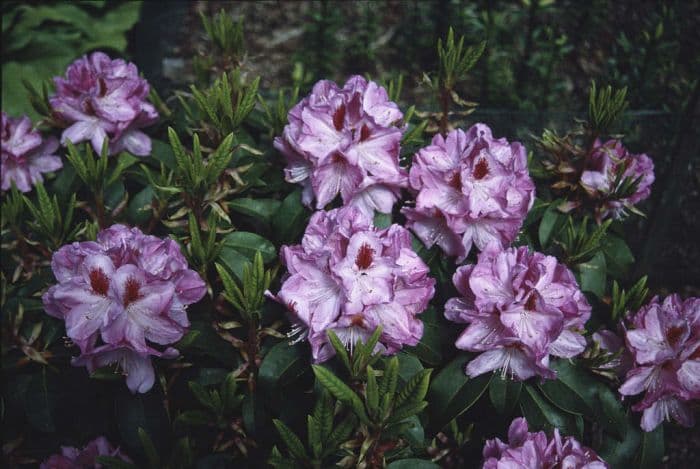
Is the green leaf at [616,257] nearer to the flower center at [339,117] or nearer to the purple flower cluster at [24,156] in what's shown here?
the flower center at [339,117]

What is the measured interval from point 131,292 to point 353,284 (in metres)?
0.40

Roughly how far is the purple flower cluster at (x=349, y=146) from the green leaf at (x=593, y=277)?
1.65 feet

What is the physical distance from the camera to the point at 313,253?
1.31 meters

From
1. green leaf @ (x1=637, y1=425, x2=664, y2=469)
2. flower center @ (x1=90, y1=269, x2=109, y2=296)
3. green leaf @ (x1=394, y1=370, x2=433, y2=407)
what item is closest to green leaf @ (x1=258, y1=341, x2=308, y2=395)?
green leaf @ (x1=394, y1=370, x2=433, y2=407)

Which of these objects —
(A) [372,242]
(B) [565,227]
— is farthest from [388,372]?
(B) [565,227]

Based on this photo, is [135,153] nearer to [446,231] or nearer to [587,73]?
[446,231]

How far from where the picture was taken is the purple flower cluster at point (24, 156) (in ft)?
5.85

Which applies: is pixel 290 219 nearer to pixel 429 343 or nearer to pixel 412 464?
pixel 429 343

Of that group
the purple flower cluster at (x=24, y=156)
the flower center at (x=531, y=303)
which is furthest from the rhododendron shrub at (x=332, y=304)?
the purple flower cluster at (x=24, y=156)

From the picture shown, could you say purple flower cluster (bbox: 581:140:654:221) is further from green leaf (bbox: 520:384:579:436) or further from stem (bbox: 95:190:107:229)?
stem (bbox: 95:190:107:229)

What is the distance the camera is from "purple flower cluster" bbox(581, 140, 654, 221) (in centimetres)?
167

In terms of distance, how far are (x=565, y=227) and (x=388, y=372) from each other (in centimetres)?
71

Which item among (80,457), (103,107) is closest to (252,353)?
(80,457)

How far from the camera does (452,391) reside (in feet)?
4.54
